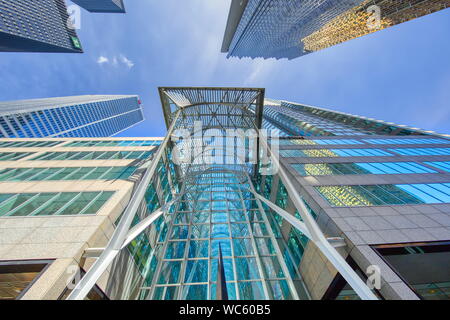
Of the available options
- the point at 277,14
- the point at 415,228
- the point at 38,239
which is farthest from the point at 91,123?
the point at 415,228

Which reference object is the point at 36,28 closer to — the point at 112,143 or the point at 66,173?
the point at 112,143

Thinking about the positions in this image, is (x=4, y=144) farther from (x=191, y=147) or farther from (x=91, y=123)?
(x=91, y=123)

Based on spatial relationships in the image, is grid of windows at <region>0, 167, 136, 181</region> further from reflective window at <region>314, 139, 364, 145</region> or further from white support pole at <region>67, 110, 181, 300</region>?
reflective window at <region>314, 139, 364, 145</region>

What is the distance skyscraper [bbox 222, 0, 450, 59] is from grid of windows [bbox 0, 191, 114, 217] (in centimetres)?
6698

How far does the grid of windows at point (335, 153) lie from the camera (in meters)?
15.6

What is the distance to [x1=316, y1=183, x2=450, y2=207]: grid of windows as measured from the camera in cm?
993

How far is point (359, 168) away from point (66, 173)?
2414cm

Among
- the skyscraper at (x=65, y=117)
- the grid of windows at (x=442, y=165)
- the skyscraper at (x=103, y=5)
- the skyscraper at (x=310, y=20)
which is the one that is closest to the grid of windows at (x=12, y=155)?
the grid of windows at (x=442, y=165)

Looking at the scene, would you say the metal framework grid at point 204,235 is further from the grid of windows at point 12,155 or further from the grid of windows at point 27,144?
the grid of windows at point 27,144

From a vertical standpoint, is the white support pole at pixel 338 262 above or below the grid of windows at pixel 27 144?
below

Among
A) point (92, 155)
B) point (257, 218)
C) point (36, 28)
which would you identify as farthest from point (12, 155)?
point (36, 28)

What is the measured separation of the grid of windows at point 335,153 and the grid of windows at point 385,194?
489 centimetres

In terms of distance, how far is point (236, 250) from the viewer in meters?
13.7

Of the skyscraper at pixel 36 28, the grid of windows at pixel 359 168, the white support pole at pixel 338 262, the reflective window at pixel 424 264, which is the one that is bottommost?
the reflective window at pixel 424 264
